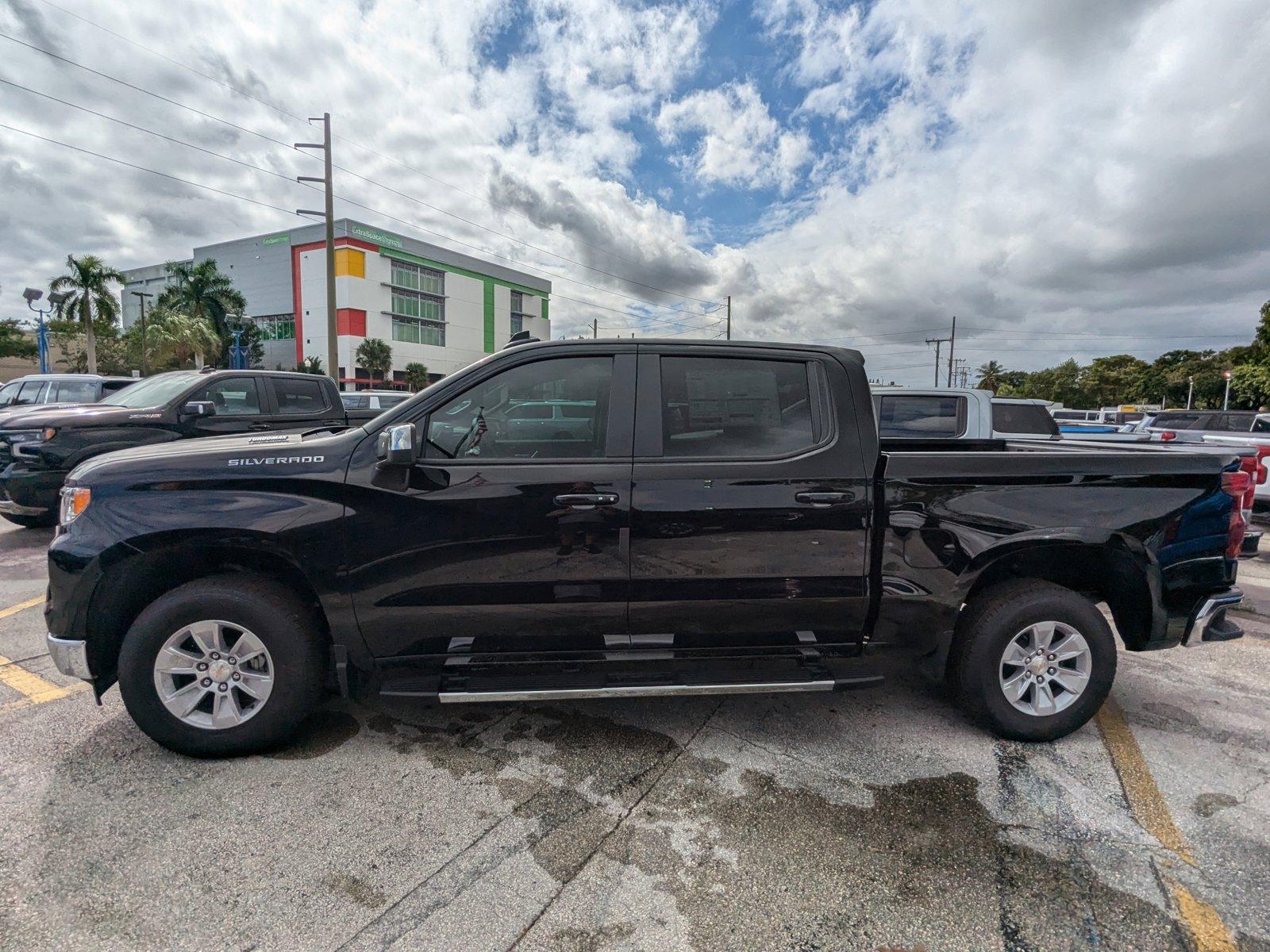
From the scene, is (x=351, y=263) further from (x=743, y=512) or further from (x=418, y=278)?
(x=743, y=512)

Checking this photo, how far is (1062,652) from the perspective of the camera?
310cm

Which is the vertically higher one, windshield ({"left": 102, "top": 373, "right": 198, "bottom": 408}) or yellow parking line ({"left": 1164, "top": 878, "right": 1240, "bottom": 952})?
windshield ({"left": 102, "top": 373, "right": 198, "bottom": 408})

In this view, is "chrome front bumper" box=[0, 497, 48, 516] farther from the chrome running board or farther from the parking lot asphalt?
the chrome running board

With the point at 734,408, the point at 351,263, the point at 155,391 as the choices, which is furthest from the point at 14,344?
the point at 734,408

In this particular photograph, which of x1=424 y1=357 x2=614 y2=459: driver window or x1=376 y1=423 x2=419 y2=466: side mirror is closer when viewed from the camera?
x1=376 y1=423 x2=419 y2=466: side mirror

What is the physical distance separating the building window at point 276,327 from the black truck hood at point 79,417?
62510 millimetres

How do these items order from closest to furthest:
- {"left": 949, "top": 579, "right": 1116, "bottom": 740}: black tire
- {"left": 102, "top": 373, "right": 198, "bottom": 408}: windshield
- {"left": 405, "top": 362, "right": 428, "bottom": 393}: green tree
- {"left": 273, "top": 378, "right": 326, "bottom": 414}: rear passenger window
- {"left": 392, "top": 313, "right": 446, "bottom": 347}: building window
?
{"left": 949, "top": 579, "right": 1116, "bottom": 740}: black tire → {"left": 102, "top": 373, "right": 198, "bottom": 408}: windshield → {"left": 273, "top": 378, "right": 326, "bottom": 414}: rear passenger window → {"left": 405, "top": 362, "right": 428, "bottom": 393}: green tree → {"left": 392, "top": 313, "right": 446, "bottom": 347}: building window

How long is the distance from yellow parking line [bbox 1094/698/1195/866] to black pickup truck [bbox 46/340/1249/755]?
274 mm

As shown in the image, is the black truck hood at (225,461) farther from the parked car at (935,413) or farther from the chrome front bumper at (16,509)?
the parked car at (935,413)

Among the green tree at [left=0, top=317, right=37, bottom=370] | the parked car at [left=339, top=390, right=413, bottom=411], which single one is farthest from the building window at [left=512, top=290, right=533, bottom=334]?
the parked car at [left=339, top=390, right=413, bottom=411]

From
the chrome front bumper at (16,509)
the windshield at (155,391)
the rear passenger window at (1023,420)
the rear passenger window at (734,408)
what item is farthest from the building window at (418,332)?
the rear passenger window at (734,408)

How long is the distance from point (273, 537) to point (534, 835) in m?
1.67

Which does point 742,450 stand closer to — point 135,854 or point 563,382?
point 563,382

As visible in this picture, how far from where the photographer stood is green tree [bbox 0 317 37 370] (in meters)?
50.2
